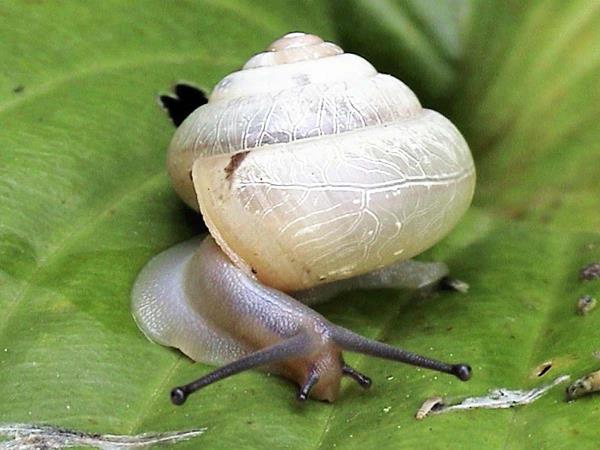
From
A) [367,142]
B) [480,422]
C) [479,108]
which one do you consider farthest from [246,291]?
[479,108]

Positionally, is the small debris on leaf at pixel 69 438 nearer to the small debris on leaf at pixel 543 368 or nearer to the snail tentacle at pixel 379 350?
the snail tentacle at pixel 379 350

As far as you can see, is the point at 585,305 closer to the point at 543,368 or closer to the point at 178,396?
the point at 543,368

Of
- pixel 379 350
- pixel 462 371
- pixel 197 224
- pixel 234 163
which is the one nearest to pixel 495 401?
pixel 462 371

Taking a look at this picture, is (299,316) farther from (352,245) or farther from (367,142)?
(367,142)

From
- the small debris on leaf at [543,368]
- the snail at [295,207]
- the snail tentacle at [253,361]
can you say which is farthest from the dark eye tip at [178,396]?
the small debris on leaf at [543,368]

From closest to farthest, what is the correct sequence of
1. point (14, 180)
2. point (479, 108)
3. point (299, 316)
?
point (299, 316) < point (14, 180) < point (479, 108)

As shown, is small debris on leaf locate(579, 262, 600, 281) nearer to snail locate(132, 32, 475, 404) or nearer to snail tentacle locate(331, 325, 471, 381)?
snail locate(132, 32, 475, 404)

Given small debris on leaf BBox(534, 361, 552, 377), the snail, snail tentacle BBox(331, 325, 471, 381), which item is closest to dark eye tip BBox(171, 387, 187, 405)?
the snail
